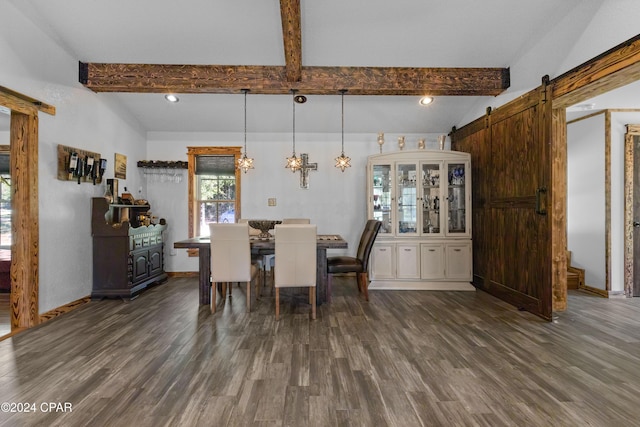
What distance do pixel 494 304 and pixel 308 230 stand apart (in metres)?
2.42

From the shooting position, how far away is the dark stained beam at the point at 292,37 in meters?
2.65

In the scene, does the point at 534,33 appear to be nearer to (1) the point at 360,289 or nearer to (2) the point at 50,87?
(1) the point at 360,289

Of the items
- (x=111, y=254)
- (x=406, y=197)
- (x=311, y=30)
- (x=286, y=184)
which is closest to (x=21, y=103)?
(x=111, y=254)

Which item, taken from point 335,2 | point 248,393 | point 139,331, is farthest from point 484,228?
point 139,331

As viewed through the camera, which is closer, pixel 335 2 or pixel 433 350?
pixel 433 350

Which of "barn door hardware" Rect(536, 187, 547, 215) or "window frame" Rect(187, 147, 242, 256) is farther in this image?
"window frame" Rect(187, 147, 242, 256)

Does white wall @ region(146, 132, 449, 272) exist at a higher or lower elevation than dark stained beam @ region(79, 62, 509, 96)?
lower

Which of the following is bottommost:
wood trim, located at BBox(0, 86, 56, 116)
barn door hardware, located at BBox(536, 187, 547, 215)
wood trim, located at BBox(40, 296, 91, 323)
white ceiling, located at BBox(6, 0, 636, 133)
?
wood trim, located at BBox(40, 296, 91, 323)

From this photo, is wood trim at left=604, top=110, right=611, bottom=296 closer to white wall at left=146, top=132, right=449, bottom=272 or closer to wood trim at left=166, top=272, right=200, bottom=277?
white wall at left=146, top=132, right=449, bottom=272

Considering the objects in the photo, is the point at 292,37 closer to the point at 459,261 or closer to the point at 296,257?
the point at 296,257

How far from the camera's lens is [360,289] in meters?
4.03

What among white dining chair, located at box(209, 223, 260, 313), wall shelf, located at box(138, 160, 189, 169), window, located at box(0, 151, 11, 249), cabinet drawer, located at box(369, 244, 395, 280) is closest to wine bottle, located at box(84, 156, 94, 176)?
wall shelf, located at box(138, 160, 189, 169)

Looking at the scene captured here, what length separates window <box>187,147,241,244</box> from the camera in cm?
503

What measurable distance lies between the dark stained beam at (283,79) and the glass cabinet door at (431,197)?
1128 millimetres
